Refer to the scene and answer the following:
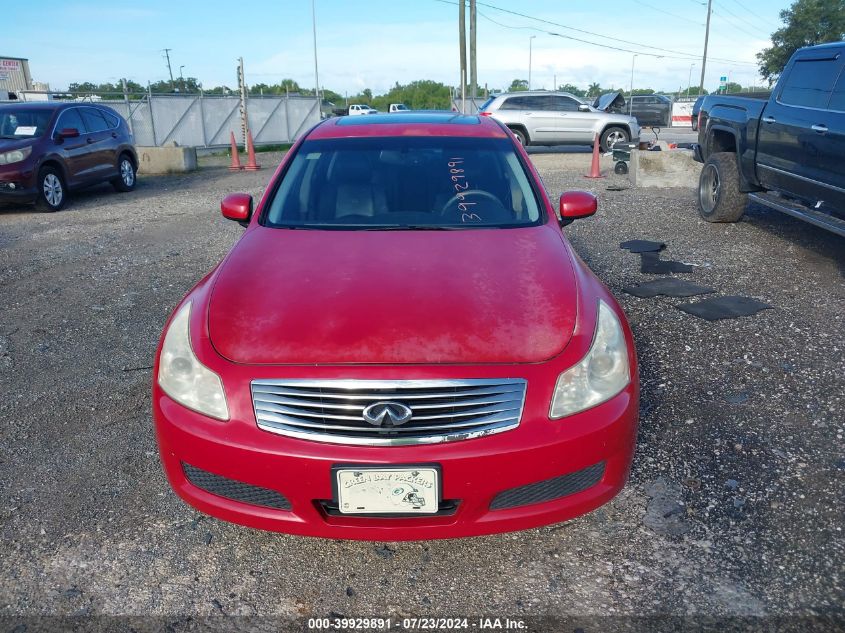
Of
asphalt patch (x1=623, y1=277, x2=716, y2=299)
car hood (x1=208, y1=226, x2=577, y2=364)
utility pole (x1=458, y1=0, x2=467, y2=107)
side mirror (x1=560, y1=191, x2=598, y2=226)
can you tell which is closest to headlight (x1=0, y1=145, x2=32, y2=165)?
car hood (x1=208, y1=226, x2=577, y2=364)

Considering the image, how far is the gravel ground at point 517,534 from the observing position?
232 cm

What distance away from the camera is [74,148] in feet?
34.9

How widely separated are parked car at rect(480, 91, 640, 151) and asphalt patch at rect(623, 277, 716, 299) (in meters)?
12.4

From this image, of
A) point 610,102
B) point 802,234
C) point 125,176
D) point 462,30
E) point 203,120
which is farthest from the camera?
point 462,30

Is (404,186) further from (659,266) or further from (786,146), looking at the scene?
(786,146)

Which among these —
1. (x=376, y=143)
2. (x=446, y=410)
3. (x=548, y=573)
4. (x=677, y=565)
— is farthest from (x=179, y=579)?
(x=376, y=143)

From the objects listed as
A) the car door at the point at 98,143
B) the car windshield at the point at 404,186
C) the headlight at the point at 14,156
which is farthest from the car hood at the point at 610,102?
the car windshield at the point at 404,186

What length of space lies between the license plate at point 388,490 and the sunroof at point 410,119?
2.52m

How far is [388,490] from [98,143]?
11185mm

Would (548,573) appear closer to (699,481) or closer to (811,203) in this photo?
(699,481)

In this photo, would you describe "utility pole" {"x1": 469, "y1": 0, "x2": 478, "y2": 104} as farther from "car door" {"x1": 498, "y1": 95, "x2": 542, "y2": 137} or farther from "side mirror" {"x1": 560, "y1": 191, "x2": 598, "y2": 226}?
"side mirror" {"x1": 560, "y1": 191, "x2": 598, "y2": 226}

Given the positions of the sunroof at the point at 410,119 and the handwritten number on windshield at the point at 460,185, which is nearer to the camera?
the handwritten number on windshield at the point at 460,185

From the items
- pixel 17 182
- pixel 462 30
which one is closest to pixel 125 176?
pixel 17 182

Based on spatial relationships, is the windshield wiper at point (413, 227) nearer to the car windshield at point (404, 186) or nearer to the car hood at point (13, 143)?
the car windshield at point (404, 186)
